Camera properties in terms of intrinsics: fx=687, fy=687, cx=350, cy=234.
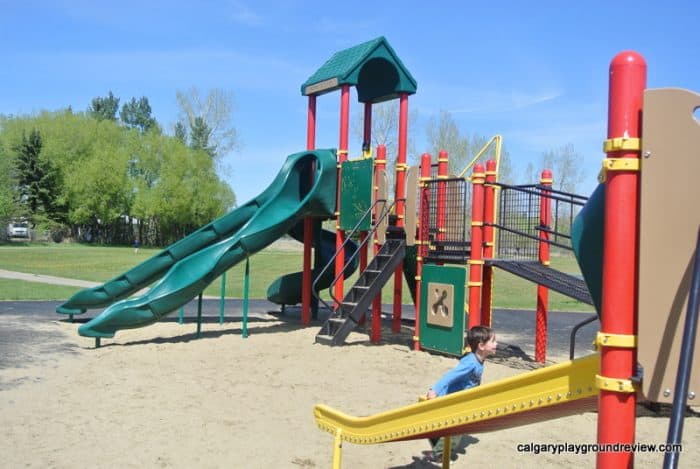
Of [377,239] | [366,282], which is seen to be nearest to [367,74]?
[377,239]

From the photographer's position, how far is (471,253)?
950 cm

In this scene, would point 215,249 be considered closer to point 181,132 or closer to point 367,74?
point 367,74

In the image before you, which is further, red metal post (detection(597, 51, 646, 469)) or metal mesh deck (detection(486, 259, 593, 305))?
metal mesh deck (detection(486, 259, 593, 305))

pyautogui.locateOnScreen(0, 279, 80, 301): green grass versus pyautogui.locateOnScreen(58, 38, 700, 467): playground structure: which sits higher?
pyautogui.locateOnScreen(58, 38, 700, 467): playground structure

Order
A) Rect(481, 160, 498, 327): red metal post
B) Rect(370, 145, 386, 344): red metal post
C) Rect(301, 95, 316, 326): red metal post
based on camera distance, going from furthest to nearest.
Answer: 1. Rect(301, 95, 316, 326): red metal post
2. Rect(370, 145, 386, 344): red metal post
3. Rect(481, 160, 498, 327): red metal post

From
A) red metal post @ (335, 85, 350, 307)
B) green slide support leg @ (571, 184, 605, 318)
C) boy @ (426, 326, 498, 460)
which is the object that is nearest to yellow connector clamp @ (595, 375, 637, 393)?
green slide support leg @ (571, 184, 605, 318)

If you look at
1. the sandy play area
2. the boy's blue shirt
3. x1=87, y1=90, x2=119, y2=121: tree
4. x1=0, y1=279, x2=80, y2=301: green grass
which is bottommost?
x1=0, y1=279, x2=80, y2=301: green grass

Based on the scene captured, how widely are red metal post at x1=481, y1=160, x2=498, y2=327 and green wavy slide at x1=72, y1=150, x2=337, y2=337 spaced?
3.11m

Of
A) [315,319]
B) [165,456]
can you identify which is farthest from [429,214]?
[165,456]

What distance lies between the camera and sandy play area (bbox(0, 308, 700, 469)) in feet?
18.0

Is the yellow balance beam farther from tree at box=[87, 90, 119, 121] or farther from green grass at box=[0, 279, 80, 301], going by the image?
tree at box=[87, 90, 119, 121]

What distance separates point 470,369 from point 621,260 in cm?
242

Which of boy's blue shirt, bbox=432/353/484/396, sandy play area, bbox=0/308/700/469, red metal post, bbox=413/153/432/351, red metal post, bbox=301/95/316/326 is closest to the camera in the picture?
boy's blue shirt, bbox=432/353/484/396

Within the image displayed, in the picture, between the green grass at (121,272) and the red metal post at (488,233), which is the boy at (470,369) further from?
the green grass at (121,272)
